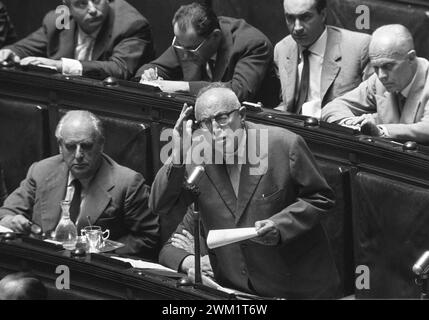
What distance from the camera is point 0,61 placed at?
5543 mm

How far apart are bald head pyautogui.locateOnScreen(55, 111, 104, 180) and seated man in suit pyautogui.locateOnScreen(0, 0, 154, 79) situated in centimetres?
77

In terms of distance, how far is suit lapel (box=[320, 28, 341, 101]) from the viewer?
522cm

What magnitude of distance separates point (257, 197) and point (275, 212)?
0.24 feet

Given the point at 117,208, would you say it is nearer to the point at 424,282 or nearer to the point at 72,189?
the point at 72,189

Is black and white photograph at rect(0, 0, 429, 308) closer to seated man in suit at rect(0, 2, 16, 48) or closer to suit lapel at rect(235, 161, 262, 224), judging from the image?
suit lapel at rect(235, 161, 262, 224)

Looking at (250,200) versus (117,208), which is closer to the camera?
(250,200)

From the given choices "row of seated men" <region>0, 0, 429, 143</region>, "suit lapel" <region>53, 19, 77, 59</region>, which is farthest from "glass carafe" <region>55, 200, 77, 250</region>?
"suit lapel" <region>53, 19, 77, 59</region>

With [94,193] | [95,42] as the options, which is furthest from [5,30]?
[94,193]

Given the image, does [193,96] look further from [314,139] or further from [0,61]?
[0,61]

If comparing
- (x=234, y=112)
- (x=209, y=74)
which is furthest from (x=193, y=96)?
(x=234, y=112)

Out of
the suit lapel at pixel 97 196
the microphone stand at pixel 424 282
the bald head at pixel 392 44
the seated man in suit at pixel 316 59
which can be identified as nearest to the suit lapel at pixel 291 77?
the seated man in suit at pixel 316 59

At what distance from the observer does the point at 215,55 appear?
5.38m

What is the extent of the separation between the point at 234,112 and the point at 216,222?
0.36m
